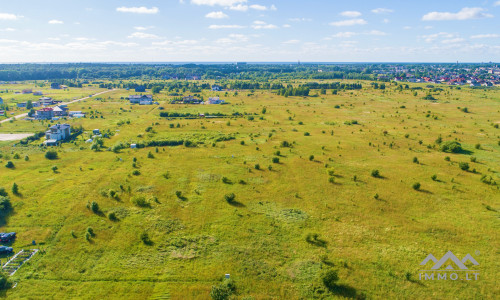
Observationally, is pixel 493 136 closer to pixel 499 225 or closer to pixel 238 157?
pixel 499 225

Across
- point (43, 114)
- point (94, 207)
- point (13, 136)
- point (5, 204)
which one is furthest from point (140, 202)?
point (43, 114)

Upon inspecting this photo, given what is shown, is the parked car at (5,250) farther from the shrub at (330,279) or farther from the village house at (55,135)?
the village house at (55,135)

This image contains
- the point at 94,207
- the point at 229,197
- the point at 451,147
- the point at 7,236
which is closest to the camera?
the point at 7,236

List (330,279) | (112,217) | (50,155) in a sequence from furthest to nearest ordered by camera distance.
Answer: (50,155) → (112,217) → (330,279)

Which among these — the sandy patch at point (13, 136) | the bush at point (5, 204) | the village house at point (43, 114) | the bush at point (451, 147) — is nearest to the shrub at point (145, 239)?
the bush at point (5, 204)

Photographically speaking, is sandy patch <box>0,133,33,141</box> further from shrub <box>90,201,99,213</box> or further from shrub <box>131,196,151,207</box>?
shrub <box>131,196,151,207</box>

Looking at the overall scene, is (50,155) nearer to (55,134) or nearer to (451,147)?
(55,134)

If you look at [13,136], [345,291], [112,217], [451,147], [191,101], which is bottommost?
[345,291]

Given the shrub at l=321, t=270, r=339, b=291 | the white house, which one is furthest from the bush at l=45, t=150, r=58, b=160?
the shrub at l=321, t=270, r=339, b=291

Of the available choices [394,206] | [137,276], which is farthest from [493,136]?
[137,276]
